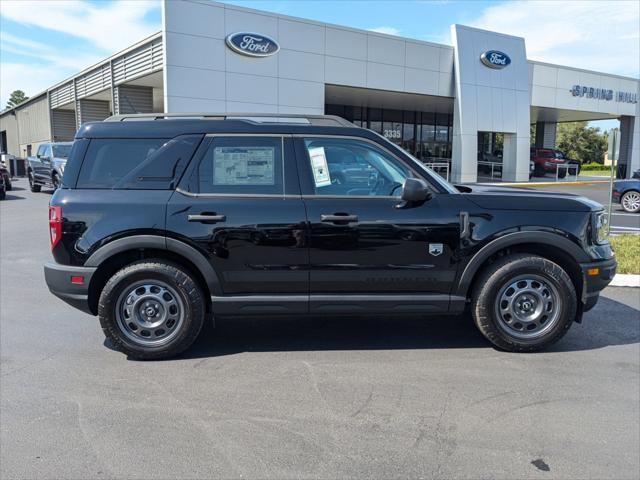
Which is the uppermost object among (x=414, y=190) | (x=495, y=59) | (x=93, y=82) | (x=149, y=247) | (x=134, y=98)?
(x=495, y=59)

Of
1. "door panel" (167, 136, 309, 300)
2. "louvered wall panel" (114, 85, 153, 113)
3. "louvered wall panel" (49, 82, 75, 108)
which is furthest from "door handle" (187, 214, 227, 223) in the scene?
"louvered wall panel" (49, 82, 75, 108)

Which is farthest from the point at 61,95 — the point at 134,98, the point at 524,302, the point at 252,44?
the point at 524,302

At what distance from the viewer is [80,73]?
92.2 feet

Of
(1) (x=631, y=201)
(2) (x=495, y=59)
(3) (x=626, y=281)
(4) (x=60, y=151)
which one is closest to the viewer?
(3) (x=626, y=281)

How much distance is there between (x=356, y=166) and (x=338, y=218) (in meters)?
0.51

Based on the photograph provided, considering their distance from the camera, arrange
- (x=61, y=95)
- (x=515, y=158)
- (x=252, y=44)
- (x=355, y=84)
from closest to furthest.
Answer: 1. (x=252, y=44)
2. (x=355, y=84)
3. (x=515, y=158)
4. (x=61, y=95)

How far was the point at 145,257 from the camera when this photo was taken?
172 inches

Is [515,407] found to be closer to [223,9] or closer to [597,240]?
[597,240]

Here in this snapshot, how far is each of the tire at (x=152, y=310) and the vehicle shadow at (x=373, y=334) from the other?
0.27 metres

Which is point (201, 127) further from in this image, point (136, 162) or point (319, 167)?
point (319, 167)

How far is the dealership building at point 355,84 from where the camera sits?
62.9ft

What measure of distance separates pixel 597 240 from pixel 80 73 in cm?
2949

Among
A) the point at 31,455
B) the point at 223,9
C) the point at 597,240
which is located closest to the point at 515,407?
the point at 597,240

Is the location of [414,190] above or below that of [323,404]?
above
